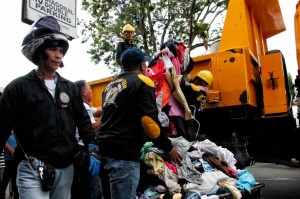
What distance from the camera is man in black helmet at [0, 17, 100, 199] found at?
221cm

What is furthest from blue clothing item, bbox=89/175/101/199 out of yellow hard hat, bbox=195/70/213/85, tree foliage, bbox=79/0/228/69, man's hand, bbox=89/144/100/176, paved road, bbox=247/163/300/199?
tree foliage, bbox=79/0/228/69

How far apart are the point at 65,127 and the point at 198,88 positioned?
8.10 feet

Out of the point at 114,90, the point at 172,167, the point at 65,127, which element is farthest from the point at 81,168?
the point at 172,167

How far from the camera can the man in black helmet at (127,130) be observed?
271 cm

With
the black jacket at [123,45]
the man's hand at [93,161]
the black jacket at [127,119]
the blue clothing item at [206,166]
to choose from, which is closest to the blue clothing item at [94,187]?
the black jacket at [127,119]

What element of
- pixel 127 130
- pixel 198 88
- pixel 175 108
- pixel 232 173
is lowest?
pixel 232 173

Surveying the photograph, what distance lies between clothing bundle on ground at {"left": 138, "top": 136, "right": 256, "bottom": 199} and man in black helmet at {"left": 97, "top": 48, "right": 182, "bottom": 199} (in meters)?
0.69

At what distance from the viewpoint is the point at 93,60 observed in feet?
58.5

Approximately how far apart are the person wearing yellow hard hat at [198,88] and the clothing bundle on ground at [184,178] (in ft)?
2.44

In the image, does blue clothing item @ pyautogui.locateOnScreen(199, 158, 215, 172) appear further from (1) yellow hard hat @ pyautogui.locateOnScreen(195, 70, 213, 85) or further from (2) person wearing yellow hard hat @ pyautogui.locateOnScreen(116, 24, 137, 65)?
(2) person wearing yellow hard hat @ pyautogui.locateOnScreen(116, 24, 137, 65)

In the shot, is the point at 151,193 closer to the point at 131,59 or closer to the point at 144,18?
the point at 131,59

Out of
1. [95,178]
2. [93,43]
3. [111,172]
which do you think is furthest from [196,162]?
[93,43]

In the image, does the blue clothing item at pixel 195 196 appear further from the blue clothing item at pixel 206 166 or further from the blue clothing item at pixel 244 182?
the blue clothing item at pixel 244 182

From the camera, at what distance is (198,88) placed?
4484 mm
